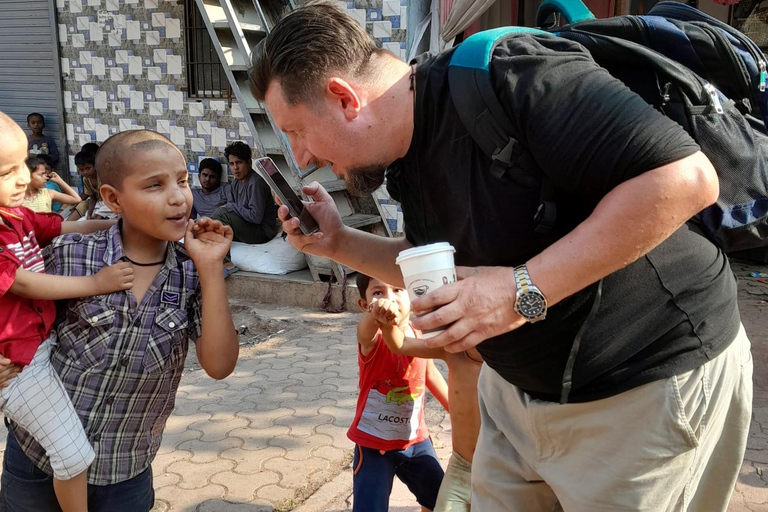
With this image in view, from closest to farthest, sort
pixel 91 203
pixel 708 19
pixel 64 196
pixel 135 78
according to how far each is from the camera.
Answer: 1. pixel 708 19
2. pixel 64 196
3. pixel 91 203
4. pixel 135 78

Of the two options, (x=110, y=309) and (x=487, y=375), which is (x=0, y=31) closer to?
(x=110, y=309)

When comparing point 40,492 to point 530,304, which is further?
point 40,492

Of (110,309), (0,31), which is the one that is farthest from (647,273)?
(0,31)

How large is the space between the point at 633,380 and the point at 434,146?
699 mm

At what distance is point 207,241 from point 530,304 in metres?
1.21

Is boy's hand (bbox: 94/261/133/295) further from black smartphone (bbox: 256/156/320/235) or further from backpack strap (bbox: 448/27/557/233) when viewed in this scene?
backpack strap (bbox: 448/27/557/233)

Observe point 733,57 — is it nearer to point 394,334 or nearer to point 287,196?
point 287,196

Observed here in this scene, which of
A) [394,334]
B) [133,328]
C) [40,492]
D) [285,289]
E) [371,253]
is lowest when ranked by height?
[285,289]

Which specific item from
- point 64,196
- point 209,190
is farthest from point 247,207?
point 64,196

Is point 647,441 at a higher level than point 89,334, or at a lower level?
higher

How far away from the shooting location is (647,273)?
5.03 feet

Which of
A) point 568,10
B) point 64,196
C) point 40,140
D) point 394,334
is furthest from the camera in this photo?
point 40,140

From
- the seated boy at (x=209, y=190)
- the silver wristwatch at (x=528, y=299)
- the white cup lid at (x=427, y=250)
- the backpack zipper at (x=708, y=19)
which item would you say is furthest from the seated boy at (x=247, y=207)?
the silver wristwatch at (x=528, y=299)

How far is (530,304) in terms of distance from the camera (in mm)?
1317
